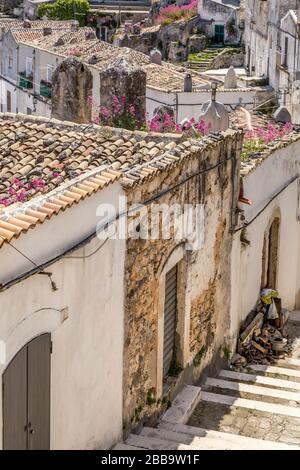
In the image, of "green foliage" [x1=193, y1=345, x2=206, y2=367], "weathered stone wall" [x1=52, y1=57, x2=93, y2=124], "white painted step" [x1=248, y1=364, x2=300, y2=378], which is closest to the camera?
"green foliage" [x1=193, y1=345, x2=206, y2=367]

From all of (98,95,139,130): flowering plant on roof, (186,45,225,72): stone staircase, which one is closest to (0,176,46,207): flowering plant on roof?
(98,95,139,130): flowering plant on roof

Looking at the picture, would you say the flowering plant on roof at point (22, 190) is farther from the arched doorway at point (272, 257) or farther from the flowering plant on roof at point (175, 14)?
the flowering plant on roof at point (175, 14)

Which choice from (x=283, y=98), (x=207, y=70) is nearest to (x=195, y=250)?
(x=283, y=98)

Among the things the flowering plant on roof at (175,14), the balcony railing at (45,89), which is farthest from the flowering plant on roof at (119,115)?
the flowering plant on roof at (175,14)

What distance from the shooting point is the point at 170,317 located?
498 inches

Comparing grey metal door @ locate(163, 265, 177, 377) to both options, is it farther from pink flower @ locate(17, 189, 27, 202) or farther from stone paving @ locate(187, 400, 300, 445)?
pink flower @ locate(17, 189, 27, 202)

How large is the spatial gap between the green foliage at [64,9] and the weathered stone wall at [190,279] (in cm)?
5792

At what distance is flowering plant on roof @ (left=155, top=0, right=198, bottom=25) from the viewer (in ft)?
214

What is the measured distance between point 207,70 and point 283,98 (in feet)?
49.4

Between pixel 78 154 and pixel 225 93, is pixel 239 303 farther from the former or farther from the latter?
pixel 225 93

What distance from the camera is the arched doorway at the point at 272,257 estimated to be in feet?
58.1

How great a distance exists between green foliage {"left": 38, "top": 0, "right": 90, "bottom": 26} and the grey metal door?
59729mm

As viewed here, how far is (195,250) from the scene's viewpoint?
1295cm

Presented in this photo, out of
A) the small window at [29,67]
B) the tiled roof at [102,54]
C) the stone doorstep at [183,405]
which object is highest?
the tiled roof at [102,54]
